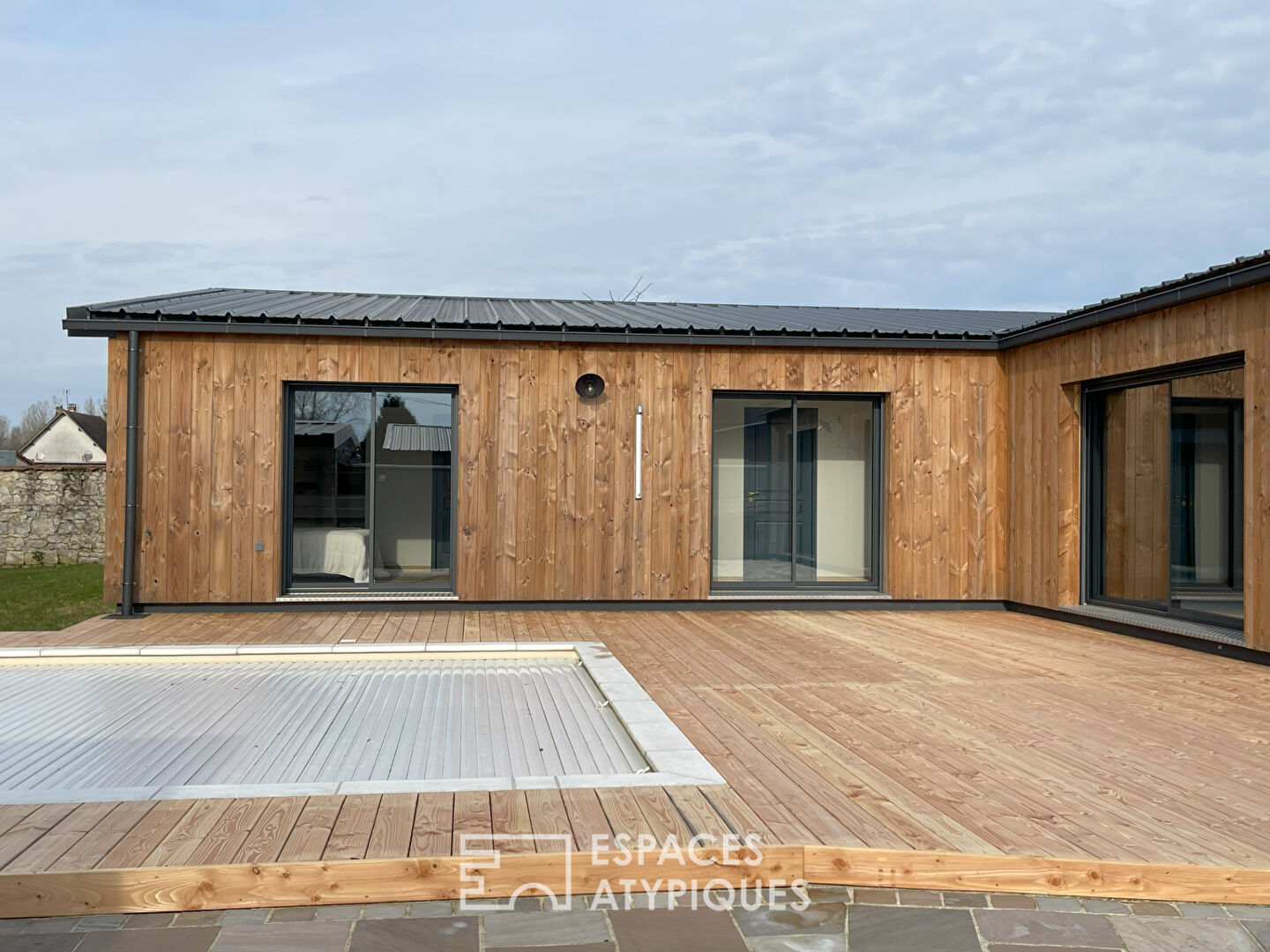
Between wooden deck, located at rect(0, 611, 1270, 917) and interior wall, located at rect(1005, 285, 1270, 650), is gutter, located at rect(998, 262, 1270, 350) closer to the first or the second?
interior wall, located at rect(1005, 285, 1270, 650)

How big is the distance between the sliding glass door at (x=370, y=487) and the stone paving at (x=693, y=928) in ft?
18.9

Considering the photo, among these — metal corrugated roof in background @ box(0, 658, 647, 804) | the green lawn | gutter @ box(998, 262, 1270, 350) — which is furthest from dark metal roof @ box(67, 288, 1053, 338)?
metal corrugated roof in background @ box(0, 658, 647, 804)

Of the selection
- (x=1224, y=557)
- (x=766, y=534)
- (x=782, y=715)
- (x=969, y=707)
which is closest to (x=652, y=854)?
(x=782, y=715)

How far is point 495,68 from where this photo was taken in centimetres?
1458

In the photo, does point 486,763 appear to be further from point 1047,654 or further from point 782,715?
point 1047,654

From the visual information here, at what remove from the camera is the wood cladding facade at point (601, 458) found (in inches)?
303

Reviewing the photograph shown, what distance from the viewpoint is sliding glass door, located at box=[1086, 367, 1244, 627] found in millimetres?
6254

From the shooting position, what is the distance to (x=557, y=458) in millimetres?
8125

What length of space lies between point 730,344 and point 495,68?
858cm

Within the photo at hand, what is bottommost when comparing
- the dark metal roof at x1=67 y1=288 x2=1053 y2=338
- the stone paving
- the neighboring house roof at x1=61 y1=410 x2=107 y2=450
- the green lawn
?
the green lawn

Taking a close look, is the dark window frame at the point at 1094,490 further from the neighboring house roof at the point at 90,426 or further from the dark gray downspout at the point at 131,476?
the neighboring house roof at the point at 90,426

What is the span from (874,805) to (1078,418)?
18.4ft

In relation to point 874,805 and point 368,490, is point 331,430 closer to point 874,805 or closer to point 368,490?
point 368,490

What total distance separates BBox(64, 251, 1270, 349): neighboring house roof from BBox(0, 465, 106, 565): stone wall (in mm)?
6708
